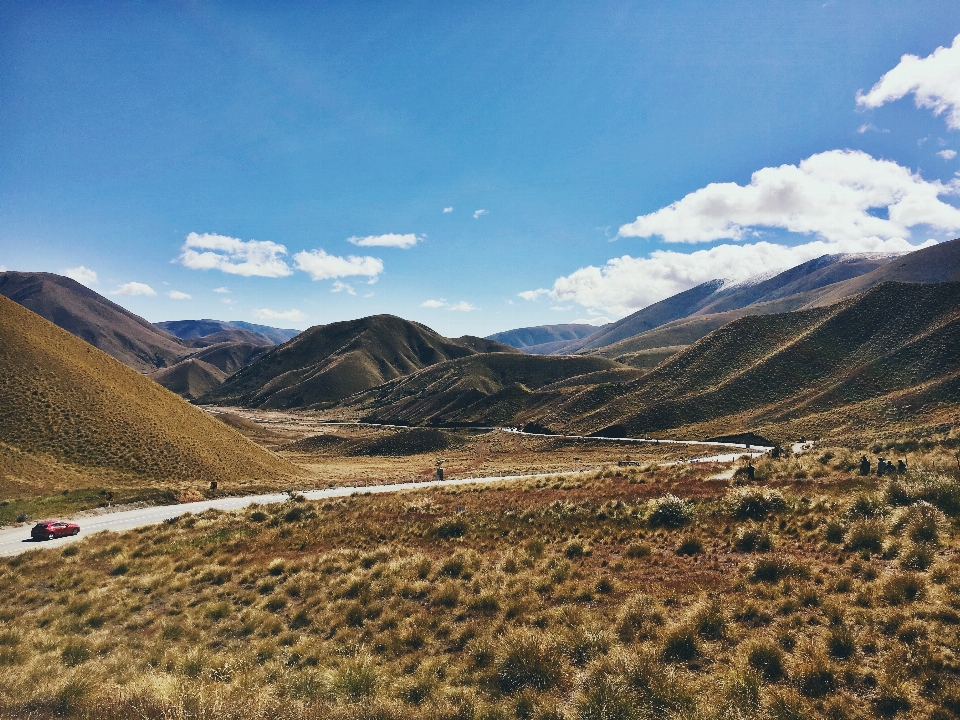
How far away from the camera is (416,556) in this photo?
15.1m

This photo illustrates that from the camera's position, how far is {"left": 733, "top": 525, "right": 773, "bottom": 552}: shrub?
12.7m

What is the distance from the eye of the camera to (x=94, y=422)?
46000 mm

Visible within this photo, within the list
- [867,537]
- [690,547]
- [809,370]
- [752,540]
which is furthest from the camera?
[809,370]

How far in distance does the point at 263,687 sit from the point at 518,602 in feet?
18.2

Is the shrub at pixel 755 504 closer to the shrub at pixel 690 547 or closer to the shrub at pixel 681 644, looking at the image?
the shrub at pixel 690 547

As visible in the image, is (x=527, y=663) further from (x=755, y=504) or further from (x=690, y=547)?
(x=755, y=504)

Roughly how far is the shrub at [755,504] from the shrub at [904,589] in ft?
20.4

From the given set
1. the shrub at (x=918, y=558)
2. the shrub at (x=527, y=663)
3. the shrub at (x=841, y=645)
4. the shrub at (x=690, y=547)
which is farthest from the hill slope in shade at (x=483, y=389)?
the shrub at (x=841, y=645)

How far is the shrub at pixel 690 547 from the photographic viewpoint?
43.1 feet

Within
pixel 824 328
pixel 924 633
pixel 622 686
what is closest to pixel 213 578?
pixel 622 686

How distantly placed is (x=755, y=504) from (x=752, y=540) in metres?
3.44

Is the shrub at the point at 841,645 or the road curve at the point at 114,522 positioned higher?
the shrub at the point at 841,645

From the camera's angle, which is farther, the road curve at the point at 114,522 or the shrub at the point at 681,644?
the road curve at the point at 114,522

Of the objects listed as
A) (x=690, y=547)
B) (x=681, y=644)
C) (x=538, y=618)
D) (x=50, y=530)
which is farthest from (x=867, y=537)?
(x=50, y=530)
